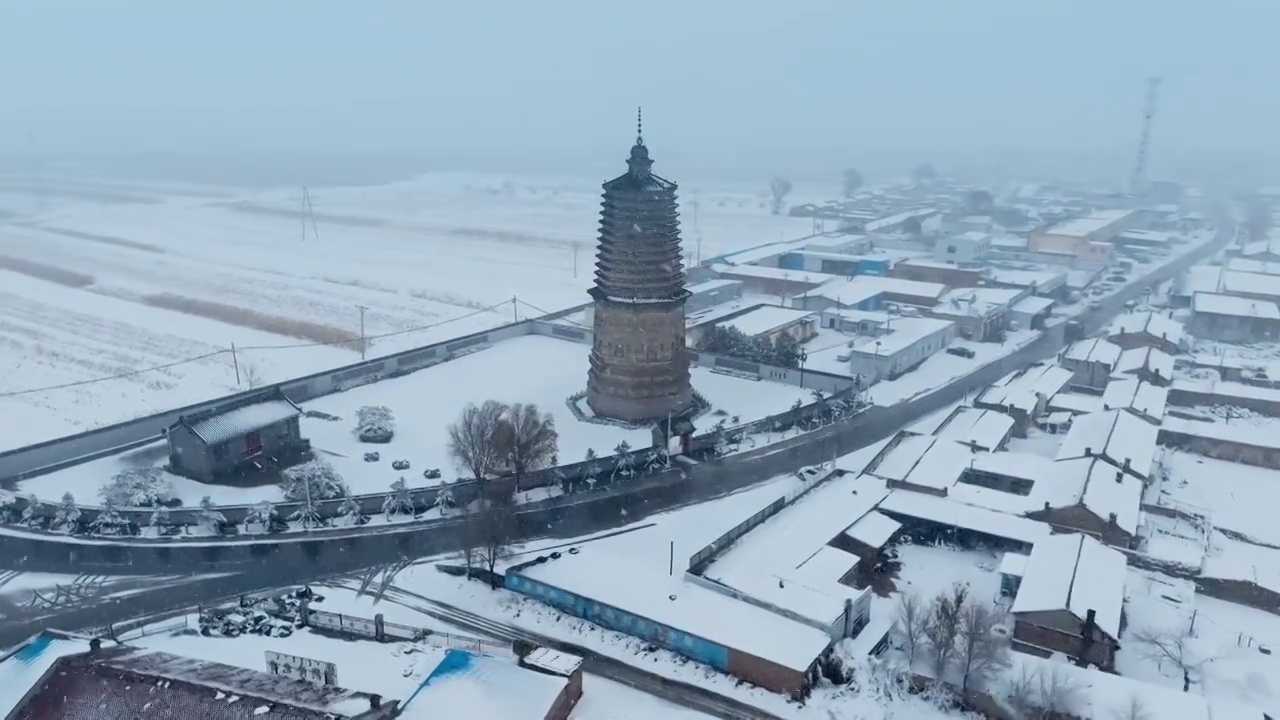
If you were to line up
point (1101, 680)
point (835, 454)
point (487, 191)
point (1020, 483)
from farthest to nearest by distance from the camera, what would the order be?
Result: point (487, 191), point (835, 454), point (1020, 483), point (1101, 680)

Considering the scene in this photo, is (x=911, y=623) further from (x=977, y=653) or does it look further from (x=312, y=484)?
(x=312, y=484)

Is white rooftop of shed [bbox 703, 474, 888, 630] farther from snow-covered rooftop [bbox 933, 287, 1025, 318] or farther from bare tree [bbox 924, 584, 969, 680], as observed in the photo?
snow-covered rooftop [bbox 933, 287, 1025, 318]

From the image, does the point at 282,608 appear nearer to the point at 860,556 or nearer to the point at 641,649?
the point at 641,649

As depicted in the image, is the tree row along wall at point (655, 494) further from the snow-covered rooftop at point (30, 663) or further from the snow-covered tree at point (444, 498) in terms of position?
the snow-covered rooftop at point (30, 663)

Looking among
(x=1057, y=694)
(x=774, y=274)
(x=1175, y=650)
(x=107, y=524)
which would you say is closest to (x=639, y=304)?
(x=107, y=524)

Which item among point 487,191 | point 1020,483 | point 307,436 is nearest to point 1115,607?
point 1020,483

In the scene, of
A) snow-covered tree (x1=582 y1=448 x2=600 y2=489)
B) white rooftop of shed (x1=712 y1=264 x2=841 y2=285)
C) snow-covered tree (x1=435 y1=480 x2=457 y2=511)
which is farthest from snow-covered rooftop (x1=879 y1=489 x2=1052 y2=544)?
white rooftop of shed (x1=712 y1=264 x2=841 y2=285)

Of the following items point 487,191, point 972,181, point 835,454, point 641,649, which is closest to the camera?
point 641,649

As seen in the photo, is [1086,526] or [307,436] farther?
[307,436]
